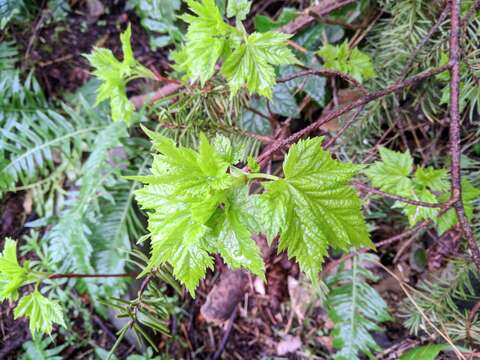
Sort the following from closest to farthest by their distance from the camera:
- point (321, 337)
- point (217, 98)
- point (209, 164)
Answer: point (209, 164)
point (217, 98)
point (321, 337)

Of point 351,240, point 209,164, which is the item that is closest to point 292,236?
point 351,240

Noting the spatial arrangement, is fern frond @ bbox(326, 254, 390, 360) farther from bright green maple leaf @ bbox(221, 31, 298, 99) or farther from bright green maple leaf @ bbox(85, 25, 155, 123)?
bright green maple leaf @ bbox(85, 25, 155, 123)

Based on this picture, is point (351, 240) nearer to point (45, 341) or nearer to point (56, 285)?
point (56, 285)

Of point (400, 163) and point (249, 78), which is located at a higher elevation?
point (249, 78)

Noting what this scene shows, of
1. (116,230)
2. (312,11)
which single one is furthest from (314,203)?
(116,230)

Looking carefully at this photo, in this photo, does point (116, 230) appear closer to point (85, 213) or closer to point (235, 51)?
point (85, 213)

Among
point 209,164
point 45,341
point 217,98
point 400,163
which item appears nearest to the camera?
point 209,164
